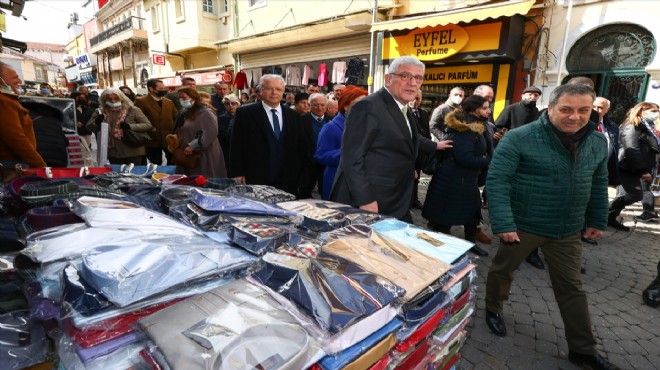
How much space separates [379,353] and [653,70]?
858 centimetres

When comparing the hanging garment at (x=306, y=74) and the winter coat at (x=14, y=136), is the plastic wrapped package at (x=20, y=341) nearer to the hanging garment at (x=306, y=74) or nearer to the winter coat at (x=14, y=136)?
the winter coat at (x=14, y=136)

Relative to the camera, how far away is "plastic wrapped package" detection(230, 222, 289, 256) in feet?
3.76

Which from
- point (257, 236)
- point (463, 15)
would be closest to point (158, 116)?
point (257, 236)

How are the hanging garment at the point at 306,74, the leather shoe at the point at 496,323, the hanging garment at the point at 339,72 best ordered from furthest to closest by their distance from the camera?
1. the hanging garment at the point at 306,74
2. the hanging garment at the point at 339,72
3. the leather shoe at the point at 496,323

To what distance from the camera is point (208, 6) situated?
16.6 metres

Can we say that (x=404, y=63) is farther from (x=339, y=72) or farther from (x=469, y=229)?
(x=339, y=72)

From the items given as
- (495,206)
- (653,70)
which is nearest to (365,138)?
(495,206)

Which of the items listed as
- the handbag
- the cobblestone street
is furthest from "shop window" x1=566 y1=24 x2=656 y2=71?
the handbag

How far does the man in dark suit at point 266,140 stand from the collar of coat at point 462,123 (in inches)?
65.5

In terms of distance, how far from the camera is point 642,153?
4738 mm

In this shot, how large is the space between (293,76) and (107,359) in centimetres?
1284

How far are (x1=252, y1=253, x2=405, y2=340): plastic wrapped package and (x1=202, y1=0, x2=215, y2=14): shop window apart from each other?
735 inches

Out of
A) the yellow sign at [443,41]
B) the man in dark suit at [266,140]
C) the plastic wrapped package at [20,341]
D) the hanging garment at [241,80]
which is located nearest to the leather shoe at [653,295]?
the man in dark suit at [266,140]

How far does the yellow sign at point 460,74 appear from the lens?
856 centimetres
